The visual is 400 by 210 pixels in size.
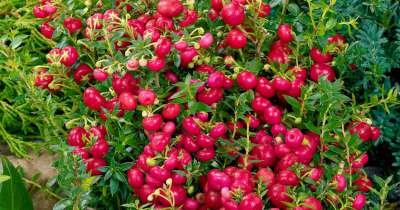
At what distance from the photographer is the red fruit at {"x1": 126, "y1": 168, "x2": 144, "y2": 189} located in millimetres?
1681

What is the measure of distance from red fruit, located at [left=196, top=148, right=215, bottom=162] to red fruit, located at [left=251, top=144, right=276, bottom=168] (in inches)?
5.1

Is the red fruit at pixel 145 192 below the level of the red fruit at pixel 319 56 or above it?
below

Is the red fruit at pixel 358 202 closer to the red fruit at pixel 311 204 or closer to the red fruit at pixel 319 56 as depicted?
the red fruit at pixel 311 204

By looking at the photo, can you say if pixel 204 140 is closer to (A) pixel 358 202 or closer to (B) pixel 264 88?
(B) pixel 264 88

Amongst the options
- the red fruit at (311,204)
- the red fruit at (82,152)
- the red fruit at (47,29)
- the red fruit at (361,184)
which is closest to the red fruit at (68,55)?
the red fruit at (47,29)

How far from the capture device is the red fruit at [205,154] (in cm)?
174

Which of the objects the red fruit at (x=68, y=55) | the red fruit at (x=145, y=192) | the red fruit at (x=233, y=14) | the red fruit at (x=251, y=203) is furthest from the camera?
the red fruit at (x=68, y=55)

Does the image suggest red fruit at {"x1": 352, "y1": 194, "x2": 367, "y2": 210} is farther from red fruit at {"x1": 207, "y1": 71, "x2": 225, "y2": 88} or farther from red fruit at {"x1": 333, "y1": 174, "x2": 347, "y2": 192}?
red fruit at {"x1": 207, "y1": 71, "x2": 225, "y2": 88}

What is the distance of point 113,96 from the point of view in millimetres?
1841

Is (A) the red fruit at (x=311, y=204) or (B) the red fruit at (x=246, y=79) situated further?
(B) the red fruit at (x=246, y=79)

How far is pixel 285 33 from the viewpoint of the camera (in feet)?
6.12

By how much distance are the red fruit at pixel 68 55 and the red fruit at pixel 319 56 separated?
76cm

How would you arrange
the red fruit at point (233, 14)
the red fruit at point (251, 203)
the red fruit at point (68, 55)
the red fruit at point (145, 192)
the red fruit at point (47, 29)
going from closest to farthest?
the red fruit at point (251, 203) < the red fruit at point (145, 192) < the red fruit at point (233, 14) < the red fruit at point (68, 55) < the red fruit at point (47, 29)

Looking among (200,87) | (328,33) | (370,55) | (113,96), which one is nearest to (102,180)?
(113,96)
